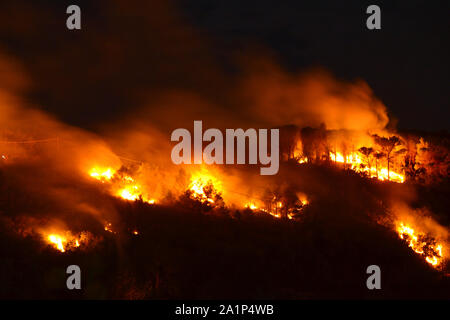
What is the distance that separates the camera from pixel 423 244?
14586 mm

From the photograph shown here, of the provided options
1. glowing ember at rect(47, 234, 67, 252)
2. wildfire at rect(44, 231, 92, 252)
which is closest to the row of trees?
wildfire at rect(44, 231, 92, 252)

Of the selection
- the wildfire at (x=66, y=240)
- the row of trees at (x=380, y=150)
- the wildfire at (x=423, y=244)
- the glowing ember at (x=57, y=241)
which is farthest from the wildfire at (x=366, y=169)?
the glowing ember at (x=57, y=241)

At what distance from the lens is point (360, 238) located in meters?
14.1

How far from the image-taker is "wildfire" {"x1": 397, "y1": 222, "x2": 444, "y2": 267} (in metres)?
14.1

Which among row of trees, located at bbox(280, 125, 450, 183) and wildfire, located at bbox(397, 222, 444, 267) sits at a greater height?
row of trees, located at bbox(280, 125, 450, 183)

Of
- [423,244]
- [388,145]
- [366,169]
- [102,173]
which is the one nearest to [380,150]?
[388,145]

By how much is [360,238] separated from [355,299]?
109 inches

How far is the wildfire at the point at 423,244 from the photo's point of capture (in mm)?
14148

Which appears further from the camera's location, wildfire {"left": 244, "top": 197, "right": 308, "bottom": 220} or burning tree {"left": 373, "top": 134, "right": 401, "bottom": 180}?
burning tree {"left": 373, "top": 134, "right": 401, "bottom": 180}

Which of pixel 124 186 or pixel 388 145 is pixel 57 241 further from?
pixel 388 145

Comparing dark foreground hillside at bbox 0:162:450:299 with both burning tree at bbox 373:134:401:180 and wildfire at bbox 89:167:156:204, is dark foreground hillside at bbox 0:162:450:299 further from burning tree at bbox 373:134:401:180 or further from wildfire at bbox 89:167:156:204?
burning tree at bbox 373:134:401:180

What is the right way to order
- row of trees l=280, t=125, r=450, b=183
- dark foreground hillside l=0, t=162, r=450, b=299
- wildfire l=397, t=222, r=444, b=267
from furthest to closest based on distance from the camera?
row of trees l=280, t=125, r=450, b=183, wildfire l=397, t=222, r=444, b=267, dark foreground hillside l=0, t=162, r=450, b=299

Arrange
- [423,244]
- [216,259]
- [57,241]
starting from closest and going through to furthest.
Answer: [57,241]
[216,259]
[423,244]

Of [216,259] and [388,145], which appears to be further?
[388,145]
